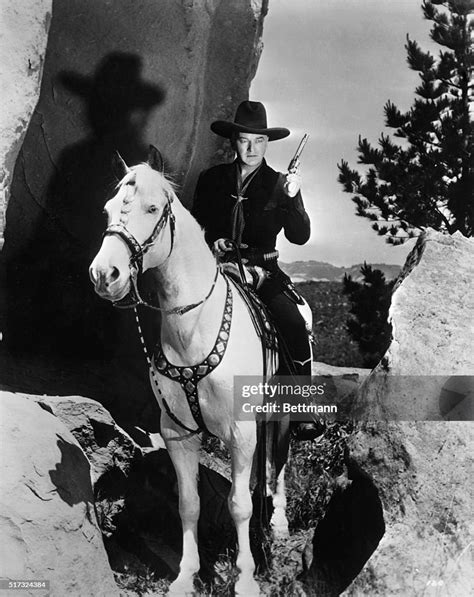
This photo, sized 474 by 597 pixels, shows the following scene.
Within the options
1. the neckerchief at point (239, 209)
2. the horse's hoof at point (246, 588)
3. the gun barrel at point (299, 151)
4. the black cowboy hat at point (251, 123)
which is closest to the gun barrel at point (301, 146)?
the gun barrel at point (299, 151)

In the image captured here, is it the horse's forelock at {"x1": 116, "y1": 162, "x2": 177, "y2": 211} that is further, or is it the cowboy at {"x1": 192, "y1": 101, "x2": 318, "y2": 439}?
the cowboy at {"x1": 192, "y1": 101, "x2": 318, "y2": 439}

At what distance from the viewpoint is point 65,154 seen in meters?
6.20

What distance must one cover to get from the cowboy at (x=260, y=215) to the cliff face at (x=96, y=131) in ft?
2.85

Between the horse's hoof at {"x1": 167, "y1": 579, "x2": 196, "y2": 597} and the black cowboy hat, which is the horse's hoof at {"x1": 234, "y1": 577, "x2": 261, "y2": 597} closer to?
the horse's hoof at {"x1": 167, "y1": 579, "x2": 196, "y2": 597}

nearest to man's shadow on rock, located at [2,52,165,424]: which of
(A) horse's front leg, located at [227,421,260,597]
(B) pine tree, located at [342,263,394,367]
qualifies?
(A) horse's front leg, located at [227,421,260,597]

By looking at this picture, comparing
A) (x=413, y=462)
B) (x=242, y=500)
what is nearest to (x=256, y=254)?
(x=242, y=500)

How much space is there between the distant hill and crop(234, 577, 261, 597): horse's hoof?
220 centimetres

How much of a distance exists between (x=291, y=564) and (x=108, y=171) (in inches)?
112

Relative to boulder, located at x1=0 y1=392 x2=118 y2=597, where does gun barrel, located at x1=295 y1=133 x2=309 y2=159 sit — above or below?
above

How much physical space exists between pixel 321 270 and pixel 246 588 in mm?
3781

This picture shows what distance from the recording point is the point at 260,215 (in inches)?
211

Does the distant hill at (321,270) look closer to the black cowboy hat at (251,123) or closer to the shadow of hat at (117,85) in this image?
the black cowboy hat at (251,123)

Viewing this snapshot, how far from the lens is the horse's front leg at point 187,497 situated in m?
4.82

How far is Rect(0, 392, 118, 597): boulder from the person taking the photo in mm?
4402
